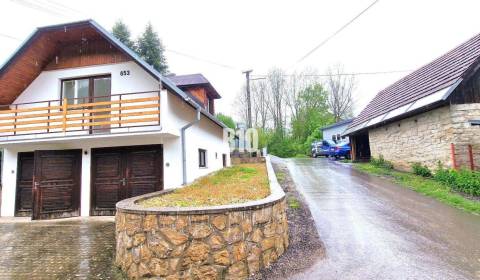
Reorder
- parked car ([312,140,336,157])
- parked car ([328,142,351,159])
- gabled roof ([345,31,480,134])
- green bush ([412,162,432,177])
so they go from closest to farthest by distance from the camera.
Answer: gabled roof ([345,31,480,134])
green bush ([412,162,432,177])
parked car ([328,142,351,159])
parked car ([312,140,336,157])

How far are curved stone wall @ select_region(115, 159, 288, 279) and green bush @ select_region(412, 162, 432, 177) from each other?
958cm

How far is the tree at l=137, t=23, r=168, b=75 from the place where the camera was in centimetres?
2533

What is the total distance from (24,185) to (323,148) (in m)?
20.9

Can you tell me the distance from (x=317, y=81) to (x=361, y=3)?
28.4 m

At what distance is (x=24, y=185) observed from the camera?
9766mm

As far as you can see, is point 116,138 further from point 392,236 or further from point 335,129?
point 335,129

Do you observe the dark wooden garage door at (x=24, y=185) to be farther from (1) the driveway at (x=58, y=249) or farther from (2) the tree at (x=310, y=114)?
(2) the tree at (x=310, y=114)

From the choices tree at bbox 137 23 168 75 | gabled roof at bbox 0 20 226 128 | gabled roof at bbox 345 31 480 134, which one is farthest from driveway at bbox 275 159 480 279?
tree at bbox 137 23 168 75

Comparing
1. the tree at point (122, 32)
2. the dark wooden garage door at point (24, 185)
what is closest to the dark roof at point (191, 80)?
the dark wooden garage door at point (24, 185)

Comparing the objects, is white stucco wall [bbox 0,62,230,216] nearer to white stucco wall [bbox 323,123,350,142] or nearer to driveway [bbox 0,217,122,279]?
driveway [bbox 0,217,122,279]

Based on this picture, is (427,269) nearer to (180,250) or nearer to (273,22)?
(180,250)

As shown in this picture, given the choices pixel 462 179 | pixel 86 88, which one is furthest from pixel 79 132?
pixel 462 179

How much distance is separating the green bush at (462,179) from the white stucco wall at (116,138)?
8807 millimetres

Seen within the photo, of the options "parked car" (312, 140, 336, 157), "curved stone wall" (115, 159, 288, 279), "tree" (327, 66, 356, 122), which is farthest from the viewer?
"tree" (327, 66, 356, 122)
